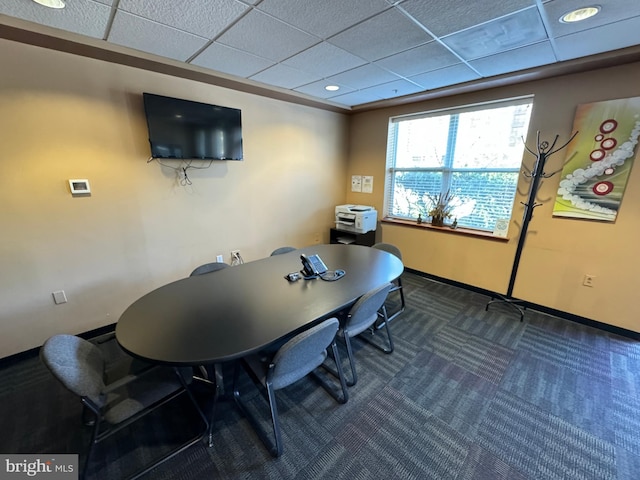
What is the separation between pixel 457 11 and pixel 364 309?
1.98 meters

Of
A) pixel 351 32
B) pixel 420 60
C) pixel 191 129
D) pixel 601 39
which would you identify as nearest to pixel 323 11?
pixel 351 32

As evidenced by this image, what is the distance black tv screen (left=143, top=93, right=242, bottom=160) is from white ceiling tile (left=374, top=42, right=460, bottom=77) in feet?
5.50

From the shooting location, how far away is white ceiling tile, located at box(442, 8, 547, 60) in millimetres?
1663

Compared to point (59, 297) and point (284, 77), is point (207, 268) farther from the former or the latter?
point (284, 77)

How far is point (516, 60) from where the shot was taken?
224 cm

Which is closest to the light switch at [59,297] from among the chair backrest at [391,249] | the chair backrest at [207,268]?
the chair backrest at [207,268]

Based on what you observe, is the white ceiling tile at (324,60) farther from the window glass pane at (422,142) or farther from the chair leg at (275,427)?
the chair leg at (275,427)

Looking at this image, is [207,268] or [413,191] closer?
[207,268]

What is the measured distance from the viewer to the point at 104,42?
1.94m

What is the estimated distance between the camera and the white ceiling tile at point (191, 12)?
4.98ft

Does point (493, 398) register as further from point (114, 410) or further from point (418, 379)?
point (114, 410)

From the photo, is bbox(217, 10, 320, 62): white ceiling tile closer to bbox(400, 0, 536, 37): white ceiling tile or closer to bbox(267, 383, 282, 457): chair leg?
bbox(400, 0, 536, 37): white ceiling tile

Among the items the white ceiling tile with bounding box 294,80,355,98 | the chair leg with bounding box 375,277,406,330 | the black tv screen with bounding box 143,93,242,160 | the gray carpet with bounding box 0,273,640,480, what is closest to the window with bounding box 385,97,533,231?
the white ceiling tile with bounding box 294,80,355,98

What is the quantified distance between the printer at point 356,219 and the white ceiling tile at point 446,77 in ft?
5.62
